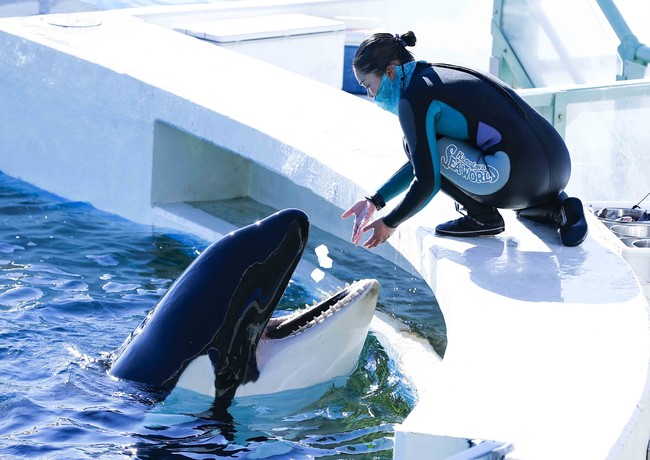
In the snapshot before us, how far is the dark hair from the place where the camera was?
14.3ft

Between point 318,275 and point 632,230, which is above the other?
point 632,230

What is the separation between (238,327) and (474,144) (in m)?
1.19

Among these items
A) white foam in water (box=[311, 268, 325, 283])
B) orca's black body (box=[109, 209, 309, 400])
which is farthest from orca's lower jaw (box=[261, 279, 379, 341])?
white foam in water (box=[311, 268, 325, 283])

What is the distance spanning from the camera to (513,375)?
10.2ft

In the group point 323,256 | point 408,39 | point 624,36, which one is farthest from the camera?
point 624,36

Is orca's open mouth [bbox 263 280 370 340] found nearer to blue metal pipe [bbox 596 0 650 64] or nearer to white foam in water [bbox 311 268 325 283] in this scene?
white foam in water [bbox 311 268 325 283]

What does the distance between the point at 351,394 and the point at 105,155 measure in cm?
349

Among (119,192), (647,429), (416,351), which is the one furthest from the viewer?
(119,192)

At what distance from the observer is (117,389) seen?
4.18 metres

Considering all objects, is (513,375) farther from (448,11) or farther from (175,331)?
(448,11)

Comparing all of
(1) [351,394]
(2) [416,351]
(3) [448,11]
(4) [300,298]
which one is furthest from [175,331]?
(3) [448,11]

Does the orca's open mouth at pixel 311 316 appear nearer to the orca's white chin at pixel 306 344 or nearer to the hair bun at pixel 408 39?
the orca's white chin at pixel 306 344

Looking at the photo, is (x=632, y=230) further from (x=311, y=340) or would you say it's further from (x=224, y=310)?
(x=224, y=310)

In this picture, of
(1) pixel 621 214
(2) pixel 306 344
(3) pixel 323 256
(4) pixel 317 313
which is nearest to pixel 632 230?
(1) pixel 621 214
